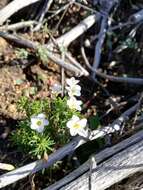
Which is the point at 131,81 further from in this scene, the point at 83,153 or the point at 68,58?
the point at 83,153

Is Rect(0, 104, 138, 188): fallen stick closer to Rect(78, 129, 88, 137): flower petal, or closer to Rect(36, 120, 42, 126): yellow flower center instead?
Rect(78, 129, 88, 137): flower petal

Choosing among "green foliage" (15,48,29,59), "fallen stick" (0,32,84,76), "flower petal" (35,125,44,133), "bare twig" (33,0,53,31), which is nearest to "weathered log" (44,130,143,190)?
"flower petal" (35,125,44,133)

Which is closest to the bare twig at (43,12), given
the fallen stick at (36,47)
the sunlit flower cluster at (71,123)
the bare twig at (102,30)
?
the fallen stick at (36,47)

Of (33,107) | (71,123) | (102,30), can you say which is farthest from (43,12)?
(71,123)

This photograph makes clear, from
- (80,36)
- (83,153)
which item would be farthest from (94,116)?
(80,36)

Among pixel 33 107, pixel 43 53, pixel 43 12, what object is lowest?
pixel 33 107

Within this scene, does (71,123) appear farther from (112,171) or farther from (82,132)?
(112,171)

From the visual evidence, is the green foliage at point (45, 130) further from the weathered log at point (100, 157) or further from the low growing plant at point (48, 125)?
the weathered log at point (100, 157)
